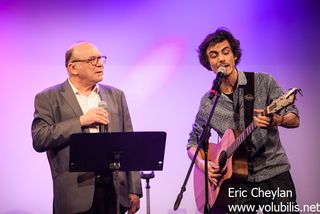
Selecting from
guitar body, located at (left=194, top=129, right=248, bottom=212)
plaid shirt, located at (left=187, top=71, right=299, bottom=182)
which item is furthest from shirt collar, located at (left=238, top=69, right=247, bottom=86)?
guitar body, located at (left=194, top=129, right=248, bottom=212)

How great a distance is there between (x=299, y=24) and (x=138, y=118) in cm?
200

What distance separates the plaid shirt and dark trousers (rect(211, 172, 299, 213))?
57mm

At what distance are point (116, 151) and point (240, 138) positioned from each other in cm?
94

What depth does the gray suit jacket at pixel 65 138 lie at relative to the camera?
3.28m

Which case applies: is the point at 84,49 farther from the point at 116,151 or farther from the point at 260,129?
the point at 260,129

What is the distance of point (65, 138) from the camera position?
3.27 metres

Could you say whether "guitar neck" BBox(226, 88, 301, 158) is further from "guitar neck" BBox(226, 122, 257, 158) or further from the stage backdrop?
the stage backdrop

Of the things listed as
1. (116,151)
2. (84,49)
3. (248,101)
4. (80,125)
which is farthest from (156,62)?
(116,151)

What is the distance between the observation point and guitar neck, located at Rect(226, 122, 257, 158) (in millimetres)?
3301

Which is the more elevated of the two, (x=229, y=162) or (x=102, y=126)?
(x=102, y=126)

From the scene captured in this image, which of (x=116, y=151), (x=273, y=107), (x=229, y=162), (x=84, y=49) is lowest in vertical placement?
(x=229, y=162)

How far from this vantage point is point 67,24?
4.98 meters

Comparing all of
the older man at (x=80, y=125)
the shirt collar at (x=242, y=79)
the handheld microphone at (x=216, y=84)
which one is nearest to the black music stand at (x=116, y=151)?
the older man at (x=80, y=125)

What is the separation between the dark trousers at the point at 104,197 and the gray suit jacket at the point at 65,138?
0.06 metres
